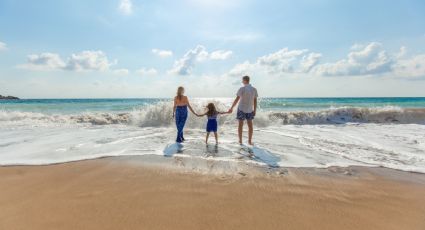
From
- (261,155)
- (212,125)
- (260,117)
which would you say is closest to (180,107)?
(212,125)

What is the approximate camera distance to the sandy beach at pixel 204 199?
8.99 ft

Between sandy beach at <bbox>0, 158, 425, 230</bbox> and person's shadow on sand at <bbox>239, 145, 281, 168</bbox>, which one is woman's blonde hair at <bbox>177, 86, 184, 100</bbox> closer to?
person's shadow on sand at <bbox>239, 145, 281, 168</bbox>

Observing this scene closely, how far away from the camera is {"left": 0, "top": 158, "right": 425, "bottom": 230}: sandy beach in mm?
2740

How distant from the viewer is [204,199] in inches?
130

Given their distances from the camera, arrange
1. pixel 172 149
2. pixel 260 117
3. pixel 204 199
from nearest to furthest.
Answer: pixel 204 199 → pixel 172 149 → pixel 260 117

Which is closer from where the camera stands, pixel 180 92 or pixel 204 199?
pixel 204 199

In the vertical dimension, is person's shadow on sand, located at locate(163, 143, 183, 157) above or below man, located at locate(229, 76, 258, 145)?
below

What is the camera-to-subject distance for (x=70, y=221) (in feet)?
8.91

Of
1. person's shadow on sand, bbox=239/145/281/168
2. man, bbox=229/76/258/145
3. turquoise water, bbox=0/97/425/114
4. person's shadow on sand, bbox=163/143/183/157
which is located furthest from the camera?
turquoise water, bbox=0/97/425/114

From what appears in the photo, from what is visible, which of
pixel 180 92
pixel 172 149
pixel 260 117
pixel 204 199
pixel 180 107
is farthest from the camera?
pixel 260 117

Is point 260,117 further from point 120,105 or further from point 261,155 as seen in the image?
point 120,105

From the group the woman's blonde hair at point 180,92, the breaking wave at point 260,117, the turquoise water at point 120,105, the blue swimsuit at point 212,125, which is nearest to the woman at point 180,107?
the woman's blonde hair at point 180,92

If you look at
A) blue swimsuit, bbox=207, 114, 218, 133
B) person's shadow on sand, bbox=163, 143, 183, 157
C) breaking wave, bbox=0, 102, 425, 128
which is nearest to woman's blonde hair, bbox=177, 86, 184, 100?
blue swimsuit, bbox=207, 114, 218, 133

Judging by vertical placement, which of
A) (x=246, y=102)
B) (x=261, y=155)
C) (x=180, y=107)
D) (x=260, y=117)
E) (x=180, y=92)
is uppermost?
(x=180, y=92)
